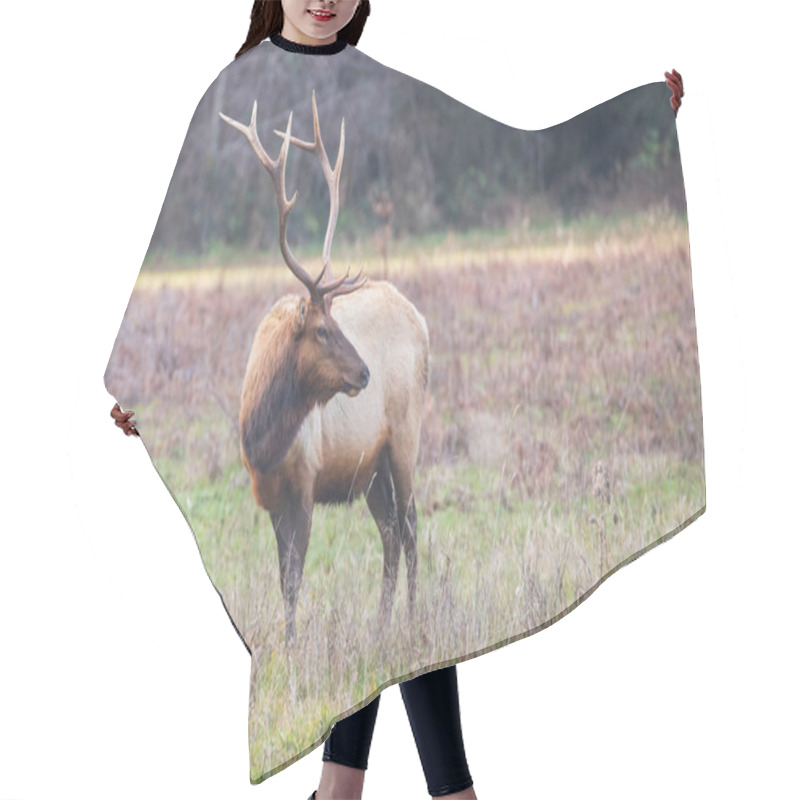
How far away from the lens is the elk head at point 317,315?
12.2 feet

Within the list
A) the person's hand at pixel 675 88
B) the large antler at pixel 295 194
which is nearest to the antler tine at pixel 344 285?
the large antler at pixel 295 194

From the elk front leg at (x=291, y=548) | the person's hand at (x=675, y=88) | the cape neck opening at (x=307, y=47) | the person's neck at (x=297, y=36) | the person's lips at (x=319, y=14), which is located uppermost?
the person's lips at (x=319, y=14)

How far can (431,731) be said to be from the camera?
156 inches

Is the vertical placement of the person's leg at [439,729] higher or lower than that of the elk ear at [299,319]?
lower

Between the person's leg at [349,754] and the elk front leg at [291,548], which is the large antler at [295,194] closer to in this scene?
the elk front leg at [291,548]

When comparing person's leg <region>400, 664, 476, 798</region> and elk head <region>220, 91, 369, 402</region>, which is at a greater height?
elk head <region>220, 91, 369, 402</region>

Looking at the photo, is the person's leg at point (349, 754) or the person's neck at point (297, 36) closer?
the person's neck at point (297, 36)

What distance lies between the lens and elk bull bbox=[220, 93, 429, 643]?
372 centimetres

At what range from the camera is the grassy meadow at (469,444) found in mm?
3705

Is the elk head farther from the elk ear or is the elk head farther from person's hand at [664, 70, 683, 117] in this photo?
person's hand at [664, 70, 683, 117]

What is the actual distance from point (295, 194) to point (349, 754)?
1262mm

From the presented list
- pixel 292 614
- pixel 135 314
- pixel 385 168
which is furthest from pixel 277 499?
pixel 385 168

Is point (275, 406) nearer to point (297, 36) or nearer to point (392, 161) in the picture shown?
point (392, 161)

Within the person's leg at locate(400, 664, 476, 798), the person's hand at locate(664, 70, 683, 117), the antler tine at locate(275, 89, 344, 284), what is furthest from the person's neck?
the person's leg at locate(400, 664, 476, 798)
